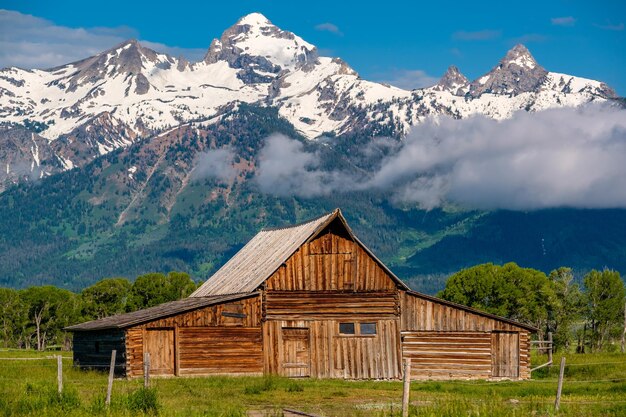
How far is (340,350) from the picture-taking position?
202ft

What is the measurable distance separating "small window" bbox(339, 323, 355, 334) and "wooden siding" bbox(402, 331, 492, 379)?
10.7 ft

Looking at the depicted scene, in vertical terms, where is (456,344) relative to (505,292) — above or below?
below

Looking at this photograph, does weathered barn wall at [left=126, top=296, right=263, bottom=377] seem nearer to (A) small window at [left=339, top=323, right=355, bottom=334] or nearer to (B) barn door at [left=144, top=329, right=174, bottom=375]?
(B) barn door at [left=144, top=329, right=174, bottom=375]

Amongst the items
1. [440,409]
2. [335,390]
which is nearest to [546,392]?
[335,390]

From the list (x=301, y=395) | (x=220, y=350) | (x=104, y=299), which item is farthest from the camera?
(x=104, y=299)

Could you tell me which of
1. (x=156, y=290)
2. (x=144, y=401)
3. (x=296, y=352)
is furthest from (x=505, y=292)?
(x=144, y=401)

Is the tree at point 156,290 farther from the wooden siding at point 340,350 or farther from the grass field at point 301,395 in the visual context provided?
the wooden siding at point 340,350

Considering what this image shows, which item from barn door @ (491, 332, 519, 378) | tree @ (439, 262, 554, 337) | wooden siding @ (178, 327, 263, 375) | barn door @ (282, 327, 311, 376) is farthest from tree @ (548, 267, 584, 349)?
wooden siding @ (178, 327, 263, 375)

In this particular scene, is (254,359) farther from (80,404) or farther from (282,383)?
(80,404)

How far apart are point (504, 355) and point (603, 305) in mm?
81397

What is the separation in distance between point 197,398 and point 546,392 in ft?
51.9

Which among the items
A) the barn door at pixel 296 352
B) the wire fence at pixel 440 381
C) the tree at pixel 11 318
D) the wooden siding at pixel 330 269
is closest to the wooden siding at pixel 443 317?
the wooden siding at pixel 330 269

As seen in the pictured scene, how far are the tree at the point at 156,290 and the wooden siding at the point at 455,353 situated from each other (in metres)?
79.7

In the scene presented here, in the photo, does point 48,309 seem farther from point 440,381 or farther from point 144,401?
point 144,401
